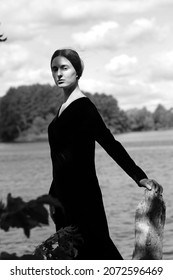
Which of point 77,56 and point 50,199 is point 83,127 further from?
point 50,199

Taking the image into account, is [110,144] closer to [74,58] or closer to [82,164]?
[82,164]

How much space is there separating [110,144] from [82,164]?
0.23 m

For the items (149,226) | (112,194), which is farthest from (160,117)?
(149,226)

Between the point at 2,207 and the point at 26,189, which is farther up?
the point at 2,207

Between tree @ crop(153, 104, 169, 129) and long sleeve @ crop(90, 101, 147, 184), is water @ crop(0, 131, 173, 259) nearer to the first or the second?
long sleeve @ crop(90, 101, 147, 184)

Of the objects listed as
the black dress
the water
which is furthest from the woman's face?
the water

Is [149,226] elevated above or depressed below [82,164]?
below

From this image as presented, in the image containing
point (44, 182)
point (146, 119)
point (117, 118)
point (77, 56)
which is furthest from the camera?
point (146, 119)

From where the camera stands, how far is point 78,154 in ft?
14.5

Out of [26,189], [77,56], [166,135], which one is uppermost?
[77,56]

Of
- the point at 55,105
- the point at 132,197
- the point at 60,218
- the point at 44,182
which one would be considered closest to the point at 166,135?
the point at 55,105

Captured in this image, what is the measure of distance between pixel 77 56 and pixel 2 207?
2277 millimetres
